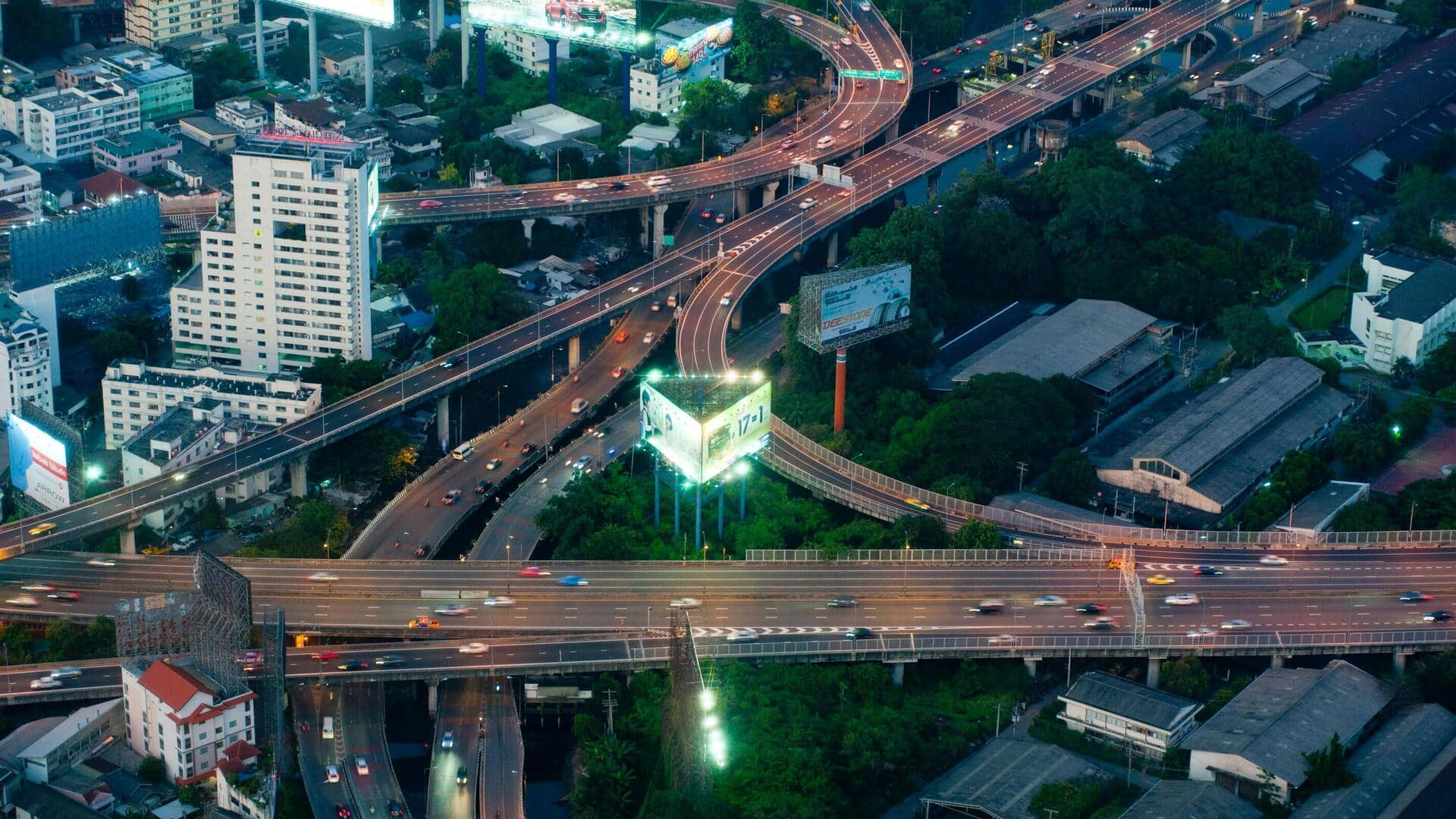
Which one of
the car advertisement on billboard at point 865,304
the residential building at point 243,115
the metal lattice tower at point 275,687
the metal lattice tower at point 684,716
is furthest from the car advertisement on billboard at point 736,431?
the residential building at point 243,115

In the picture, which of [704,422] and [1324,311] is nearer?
[704,422]

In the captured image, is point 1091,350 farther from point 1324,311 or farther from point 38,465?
point 38,465

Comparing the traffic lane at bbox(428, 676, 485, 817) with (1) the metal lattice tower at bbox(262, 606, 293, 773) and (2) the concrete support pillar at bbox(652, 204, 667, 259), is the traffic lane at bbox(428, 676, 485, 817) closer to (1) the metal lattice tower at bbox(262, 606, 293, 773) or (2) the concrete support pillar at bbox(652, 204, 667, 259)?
(1) the metal lattice tower at bbox(262, 606, 293, 773)

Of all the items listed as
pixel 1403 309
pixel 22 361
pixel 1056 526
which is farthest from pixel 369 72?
pixel 1403 309

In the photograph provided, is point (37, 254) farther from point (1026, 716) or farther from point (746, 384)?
point (1026, 716)

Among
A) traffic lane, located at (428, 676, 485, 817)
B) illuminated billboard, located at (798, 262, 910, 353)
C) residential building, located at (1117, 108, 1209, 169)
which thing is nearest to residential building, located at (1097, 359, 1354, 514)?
illuminated billboard, located at (798, 262, 910, 353)

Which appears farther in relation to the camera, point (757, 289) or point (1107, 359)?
point (757, 289)

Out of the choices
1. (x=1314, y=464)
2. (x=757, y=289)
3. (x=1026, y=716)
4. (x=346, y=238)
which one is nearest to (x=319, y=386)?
(x=346, y=238)
